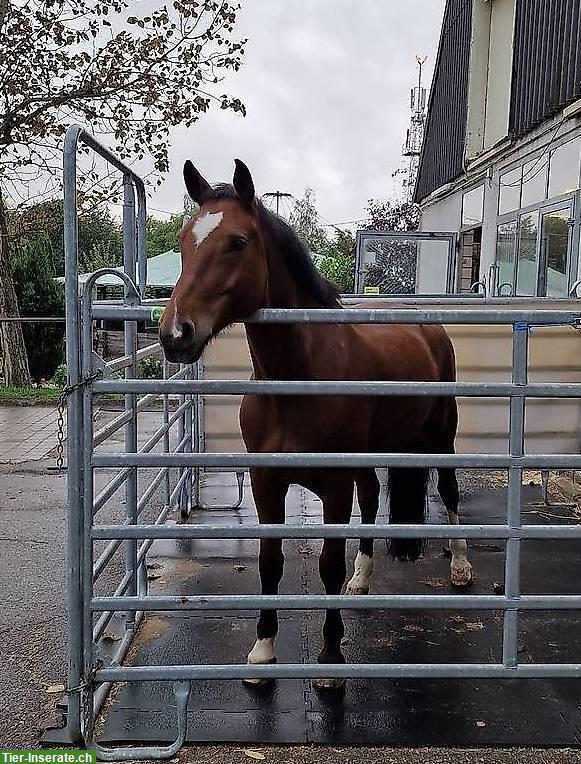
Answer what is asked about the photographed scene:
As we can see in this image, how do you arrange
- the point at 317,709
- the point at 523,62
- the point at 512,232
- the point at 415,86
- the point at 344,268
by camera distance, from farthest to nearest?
1. the point at 415,86
2. the point at 344,268
3. the point at 512,232
4. the point at 523,62
5. the point at 317,709

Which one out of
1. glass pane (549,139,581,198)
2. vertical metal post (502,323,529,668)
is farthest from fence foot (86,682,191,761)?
glass pane (549,139,581,198)

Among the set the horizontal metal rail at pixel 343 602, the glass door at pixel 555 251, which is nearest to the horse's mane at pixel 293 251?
the horizontal metal rail at pixel 343 602

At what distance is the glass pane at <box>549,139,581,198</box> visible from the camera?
725 centimetres

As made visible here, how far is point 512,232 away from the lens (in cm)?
1001

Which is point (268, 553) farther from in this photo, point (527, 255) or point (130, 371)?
point (527, 255)

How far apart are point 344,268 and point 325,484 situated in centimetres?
2112

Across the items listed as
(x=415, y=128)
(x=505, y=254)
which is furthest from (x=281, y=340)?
(x=415, y=128)

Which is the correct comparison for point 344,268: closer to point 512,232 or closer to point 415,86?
point 415,86

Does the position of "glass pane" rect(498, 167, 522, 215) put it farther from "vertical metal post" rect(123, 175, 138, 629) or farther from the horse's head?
the horse's head

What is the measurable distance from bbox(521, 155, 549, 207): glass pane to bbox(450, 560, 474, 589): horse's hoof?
5422 mm

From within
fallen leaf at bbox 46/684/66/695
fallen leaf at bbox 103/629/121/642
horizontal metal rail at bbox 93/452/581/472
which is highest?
horizontal metal rail at bbox 93/452/581/472

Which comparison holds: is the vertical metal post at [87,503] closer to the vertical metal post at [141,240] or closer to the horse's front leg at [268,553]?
the vertical metal post at [141,240]

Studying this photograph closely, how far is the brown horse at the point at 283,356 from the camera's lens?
2.46m

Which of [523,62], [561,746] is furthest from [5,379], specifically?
[561,746]
